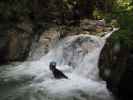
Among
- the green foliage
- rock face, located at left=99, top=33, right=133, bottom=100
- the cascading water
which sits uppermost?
the green foliage

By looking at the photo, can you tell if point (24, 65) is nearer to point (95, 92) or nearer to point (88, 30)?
point (88, 30)

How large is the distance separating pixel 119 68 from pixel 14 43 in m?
6.30

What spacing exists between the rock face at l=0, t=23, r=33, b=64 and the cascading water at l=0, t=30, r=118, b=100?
648mm

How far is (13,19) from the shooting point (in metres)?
12.0

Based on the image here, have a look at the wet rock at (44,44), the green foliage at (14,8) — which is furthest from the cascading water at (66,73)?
the green foliage at (14,8)

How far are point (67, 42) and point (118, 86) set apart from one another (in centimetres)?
541

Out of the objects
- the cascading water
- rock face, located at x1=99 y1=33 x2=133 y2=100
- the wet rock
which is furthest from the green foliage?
rock face, located at x1=99 y1=33 x2=133 y2=100

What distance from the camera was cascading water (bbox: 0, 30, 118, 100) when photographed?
7.45 metres

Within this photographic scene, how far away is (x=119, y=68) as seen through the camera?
6199 millimetres

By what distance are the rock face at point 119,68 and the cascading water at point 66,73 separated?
590mm

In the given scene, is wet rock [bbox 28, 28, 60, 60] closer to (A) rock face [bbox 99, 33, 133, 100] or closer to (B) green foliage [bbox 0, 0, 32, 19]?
(B) green foliage [bbox 0, 0, 32, 19]

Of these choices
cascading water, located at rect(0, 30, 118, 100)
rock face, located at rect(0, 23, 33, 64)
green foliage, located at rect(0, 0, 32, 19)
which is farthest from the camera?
green foliage, located at rect(0, 0, 32, 19)

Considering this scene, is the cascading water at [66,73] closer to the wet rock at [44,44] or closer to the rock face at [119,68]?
the wet rock at [44,44]

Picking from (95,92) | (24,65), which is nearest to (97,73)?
(95,92)
